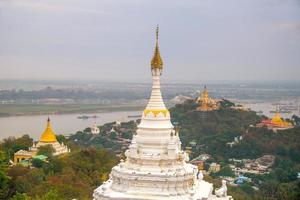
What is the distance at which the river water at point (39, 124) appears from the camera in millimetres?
46356

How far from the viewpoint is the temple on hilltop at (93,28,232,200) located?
12484mm

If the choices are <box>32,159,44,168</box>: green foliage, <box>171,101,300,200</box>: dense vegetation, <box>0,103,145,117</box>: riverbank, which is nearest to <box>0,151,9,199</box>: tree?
<box>32,159,44,168</box>: green foliage

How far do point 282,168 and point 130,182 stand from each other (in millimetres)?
25449

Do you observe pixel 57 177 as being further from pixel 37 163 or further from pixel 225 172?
pixel 225 172

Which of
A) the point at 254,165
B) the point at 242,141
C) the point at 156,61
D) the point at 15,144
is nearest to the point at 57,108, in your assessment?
the point at 242,141

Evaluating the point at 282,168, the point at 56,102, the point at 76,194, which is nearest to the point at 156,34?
the point at 76,194

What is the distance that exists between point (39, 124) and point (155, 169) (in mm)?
48054

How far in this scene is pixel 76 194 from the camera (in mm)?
17609

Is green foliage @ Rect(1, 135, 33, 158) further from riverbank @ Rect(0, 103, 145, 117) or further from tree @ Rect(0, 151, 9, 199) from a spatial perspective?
riverbank @ Rect(0, 103, 145, 117)

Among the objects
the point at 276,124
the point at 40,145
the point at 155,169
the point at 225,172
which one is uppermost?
the point at 155,169

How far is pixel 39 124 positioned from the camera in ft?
195

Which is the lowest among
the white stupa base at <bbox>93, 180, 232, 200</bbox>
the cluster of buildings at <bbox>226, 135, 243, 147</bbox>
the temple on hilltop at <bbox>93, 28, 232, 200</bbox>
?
the cluster of buildings at <bbox>226, 135, 243, 147</bbox>

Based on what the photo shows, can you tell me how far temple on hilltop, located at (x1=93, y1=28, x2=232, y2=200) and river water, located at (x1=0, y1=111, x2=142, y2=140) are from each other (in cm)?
2957

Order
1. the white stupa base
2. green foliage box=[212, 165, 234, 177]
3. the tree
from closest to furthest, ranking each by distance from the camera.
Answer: the white stupa base → the tree → green foliage box=[212, 165, 234, 177]
